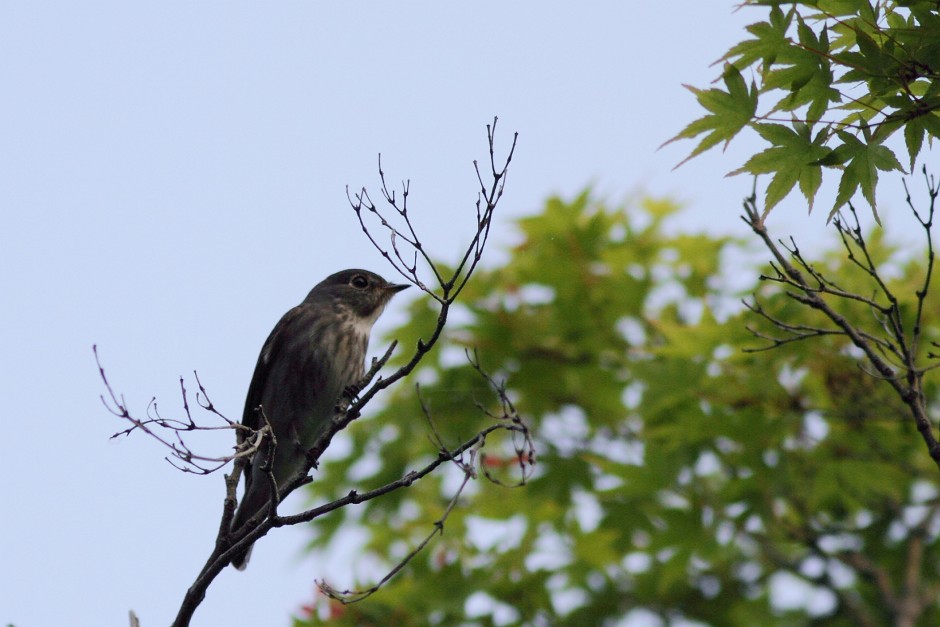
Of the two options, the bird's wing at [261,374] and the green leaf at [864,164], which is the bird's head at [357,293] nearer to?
the bird's wing at [261,374]

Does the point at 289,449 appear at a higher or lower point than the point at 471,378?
lower

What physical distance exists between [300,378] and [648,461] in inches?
109

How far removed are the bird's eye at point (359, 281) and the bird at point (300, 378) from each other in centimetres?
33

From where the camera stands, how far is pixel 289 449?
7250 millimetres

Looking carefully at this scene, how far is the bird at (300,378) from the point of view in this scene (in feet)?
23.1

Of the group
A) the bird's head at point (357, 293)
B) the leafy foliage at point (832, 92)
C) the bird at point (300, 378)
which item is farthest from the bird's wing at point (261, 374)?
the leafy foliage at point (832, 92)

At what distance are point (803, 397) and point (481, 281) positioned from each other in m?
2.96

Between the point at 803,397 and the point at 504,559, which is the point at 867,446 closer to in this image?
Answer: the point at 803,397

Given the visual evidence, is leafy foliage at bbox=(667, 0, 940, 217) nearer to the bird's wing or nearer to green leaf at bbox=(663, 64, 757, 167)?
green leaf at bbox=(663, 64, 757, 167)

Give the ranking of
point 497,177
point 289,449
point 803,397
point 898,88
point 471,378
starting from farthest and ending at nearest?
point 471,378
point 803,397
point 289,449
point 497,177
point 898,88

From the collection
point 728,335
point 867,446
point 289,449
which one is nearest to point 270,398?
point 289,449

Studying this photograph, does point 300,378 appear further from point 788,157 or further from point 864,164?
point 864,164

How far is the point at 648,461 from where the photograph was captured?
26.3 feet

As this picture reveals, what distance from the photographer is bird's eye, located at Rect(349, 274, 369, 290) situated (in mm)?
8290
